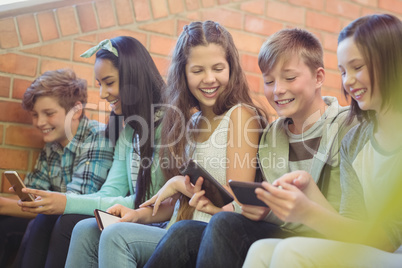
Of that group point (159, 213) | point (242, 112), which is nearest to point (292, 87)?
point (242, 112)

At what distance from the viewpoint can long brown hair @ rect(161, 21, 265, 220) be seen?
1.48 metres

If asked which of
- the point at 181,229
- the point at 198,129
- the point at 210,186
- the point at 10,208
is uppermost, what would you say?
the point at 198,129

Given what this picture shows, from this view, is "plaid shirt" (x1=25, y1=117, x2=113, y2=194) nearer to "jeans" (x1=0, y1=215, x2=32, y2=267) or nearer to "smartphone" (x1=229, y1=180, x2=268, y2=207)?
"jeans" (x1=0, y1=215, x2=32, y2=267)

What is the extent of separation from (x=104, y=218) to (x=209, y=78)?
500 millimetres

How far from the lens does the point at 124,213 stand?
1.44 meters

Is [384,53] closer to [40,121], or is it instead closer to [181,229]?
[181,229]

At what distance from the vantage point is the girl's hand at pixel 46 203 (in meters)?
1.50

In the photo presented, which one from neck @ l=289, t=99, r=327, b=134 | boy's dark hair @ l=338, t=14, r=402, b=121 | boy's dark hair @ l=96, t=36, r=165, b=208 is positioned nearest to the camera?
boy's dark hair @ l=338, t=14, r=402, b=121

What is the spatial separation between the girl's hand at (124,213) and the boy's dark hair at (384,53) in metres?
0.76

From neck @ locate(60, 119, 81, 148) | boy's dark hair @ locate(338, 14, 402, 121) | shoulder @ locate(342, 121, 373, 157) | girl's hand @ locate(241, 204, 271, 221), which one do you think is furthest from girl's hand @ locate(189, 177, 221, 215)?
neck @ locate(60, 119, 81, 148)

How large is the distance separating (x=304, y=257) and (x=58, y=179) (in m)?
1.16

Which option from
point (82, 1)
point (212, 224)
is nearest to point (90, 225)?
point (212, 224)

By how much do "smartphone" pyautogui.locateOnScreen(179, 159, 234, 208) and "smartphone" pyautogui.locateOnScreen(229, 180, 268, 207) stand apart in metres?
0.06

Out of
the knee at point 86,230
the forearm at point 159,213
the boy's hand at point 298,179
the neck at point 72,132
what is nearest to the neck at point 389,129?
the boy's hand at point 298,179
